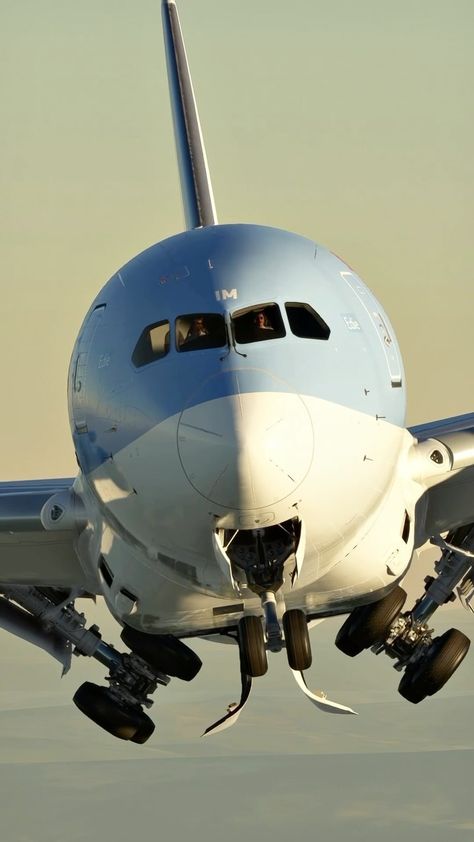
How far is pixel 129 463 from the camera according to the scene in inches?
939

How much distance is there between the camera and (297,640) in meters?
26.5

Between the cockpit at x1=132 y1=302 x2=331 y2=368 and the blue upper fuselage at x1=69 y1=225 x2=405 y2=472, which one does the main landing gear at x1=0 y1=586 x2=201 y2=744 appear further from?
the cockpit at x1=132 y1=302 x2=331 y2=368

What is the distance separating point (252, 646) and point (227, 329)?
5.70 m

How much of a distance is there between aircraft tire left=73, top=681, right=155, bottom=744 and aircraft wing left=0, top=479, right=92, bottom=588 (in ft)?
7.33

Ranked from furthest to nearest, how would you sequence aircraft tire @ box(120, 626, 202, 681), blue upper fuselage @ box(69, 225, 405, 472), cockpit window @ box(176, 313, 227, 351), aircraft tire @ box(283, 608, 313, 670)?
aircraft tire @ box(120, 626, 202, 681) < aircraft tire @ box(283, 608, 313, 670) < cockpit window @ box(176, 313, 227, 351) < blue upper fuselage @ box(69, 225, 405, 472)

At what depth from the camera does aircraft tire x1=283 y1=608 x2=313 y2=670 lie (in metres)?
26.1

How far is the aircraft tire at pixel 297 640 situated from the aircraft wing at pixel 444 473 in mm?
3166

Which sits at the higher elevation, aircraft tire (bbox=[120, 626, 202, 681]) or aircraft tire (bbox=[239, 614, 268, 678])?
aircraft tire (bbox=[239, 614, 268, 678])

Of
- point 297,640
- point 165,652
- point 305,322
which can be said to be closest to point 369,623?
point 165,652

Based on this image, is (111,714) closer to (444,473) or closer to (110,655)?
(110,655)

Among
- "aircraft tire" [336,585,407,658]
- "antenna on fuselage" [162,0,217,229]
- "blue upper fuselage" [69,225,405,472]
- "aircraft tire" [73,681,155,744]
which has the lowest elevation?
"aircraft tire" [73,681,155,744]

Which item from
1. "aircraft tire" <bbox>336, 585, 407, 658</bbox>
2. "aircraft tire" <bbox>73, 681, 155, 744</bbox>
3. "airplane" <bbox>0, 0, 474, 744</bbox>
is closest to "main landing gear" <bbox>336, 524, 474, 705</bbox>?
"aircraft tire" <bbox>336, 585, 407, 658</bbox>

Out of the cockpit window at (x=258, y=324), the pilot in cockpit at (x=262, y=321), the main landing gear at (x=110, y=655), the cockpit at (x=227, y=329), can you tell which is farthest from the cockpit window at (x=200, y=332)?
the main landing gear at (x=110, y=655)

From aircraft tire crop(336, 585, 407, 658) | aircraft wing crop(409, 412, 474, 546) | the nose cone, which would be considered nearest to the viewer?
the nose cone
